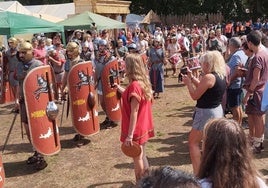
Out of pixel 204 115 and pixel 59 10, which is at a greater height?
pixel 59 10

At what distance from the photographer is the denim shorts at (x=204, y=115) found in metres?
4.43

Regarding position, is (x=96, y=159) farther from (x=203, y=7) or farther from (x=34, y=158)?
(x=203, y=7)

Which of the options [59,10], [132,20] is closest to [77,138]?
[59,10]

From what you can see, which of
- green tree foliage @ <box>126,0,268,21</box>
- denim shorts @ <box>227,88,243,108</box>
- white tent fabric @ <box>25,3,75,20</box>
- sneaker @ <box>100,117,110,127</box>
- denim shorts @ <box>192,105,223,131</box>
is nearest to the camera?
denim shorts @ <box>192,105,223,131</box>

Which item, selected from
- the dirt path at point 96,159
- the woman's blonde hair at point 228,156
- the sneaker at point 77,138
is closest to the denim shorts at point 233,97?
the dirt path at point 96,159

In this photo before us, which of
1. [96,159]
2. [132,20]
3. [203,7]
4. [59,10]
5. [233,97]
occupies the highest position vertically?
[203,7]

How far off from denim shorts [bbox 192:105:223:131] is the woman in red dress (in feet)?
1.81

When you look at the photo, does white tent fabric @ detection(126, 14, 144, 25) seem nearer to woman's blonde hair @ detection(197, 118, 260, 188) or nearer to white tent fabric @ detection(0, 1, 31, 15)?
white tent fabric @ detection(0, 1, 31, 15)

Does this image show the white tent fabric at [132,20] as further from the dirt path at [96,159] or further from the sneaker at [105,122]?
the sneaker at [105,122]

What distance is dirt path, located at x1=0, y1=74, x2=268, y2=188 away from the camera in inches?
212

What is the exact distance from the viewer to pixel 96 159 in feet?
20.4

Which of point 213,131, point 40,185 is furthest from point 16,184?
point 213,131

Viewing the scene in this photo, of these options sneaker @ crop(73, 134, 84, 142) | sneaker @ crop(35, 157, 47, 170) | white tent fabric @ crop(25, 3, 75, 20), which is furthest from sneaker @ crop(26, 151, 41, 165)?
white tent fabric @ crop(25, 3, 75, 20)

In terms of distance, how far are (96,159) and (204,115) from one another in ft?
7.71
